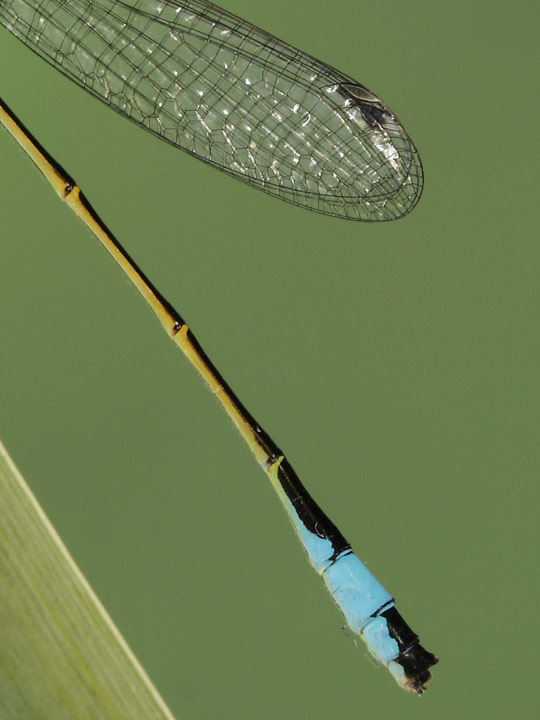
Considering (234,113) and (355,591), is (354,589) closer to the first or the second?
(355,591)

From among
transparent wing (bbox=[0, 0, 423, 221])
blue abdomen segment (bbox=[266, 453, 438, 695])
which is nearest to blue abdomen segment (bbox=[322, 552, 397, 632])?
blue abdomen segment (bbox=[266, 453, 438, 695])

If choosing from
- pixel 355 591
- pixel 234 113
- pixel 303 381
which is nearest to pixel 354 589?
pixel 355 591

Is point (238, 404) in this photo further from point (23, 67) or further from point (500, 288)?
point (23, 67)

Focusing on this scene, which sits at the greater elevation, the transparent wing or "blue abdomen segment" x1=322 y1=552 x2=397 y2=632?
the transparent wing

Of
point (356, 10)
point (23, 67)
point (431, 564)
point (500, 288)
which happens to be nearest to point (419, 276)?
point (500, 288)

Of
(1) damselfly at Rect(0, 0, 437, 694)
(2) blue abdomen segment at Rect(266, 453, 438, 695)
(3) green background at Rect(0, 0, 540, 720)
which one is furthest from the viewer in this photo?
(1) damselfly at Rect(0, 0, 437, 694)

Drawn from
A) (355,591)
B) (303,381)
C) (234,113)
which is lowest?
(355,591)

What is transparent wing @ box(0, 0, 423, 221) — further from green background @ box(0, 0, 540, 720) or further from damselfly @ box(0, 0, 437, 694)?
green background @ box(0, 0, 540, 720)

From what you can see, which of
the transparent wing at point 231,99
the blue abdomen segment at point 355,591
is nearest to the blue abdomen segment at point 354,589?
the blue abdomen segment at point 355,591
